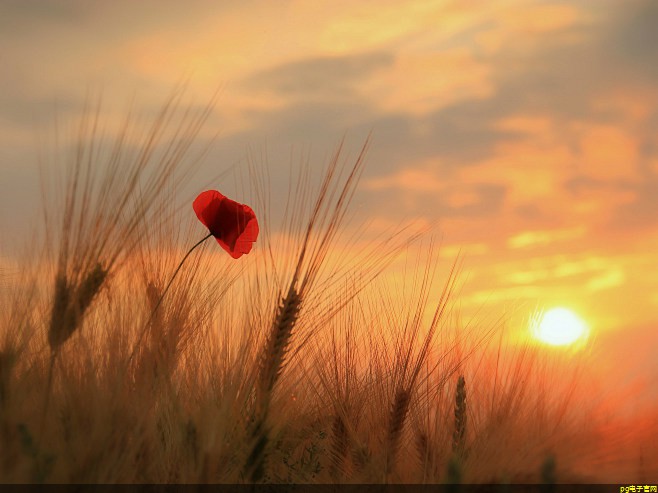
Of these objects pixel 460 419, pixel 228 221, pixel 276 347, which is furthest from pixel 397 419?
pixel 228 221

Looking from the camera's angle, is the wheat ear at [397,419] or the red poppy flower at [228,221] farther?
the red poppy flower at [228,221]

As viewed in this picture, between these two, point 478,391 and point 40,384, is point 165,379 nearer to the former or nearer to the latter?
point 40,384

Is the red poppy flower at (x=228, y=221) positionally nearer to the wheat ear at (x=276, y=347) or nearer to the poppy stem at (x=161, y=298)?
the poppy stem at (x=161, y=298)

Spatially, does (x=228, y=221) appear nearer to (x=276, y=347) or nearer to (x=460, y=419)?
(x=276, y=347)

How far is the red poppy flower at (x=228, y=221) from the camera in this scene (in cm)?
275

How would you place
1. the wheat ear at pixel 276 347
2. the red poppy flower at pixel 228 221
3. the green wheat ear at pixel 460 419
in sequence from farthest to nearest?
the red poppy flower at pixel 228 221, the green wheat ear at pixel 460 419, the wheat ear at pixel 276 347

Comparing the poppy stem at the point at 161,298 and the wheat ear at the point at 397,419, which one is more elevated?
the poppy stem at the point at 161,298

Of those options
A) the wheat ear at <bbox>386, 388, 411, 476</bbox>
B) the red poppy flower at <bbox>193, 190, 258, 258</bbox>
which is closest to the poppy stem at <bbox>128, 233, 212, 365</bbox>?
the red poppy flower at <bbox>193, 190, 258, 258</bbox>

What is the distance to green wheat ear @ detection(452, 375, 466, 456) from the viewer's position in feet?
8.34

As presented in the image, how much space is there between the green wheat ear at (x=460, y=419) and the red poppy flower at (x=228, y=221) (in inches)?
34.0

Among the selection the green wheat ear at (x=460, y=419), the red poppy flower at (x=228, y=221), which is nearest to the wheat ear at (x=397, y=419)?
the green wheat ear at (x=460, y=419)

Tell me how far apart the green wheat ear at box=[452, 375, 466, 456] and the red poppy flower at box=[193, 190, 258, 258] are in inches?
34.0

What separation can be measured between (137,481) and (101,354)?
445 millimetres

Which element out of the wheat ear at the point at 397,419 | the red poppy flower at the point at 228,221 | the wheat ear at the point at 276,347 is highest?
the red poppy flower at the point at 228,221
